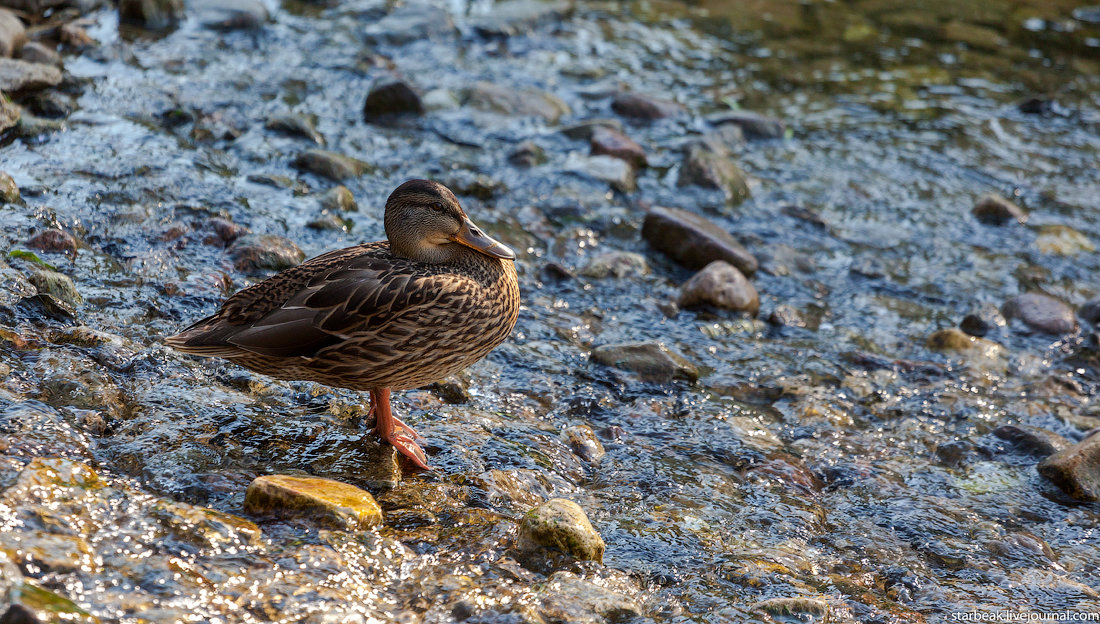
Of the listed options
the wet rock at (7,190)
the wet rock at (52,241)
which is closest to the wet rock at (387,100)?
the wet rock at (7,190)

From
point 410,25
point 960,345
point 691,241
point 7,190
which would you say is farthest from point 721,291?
point 410,25

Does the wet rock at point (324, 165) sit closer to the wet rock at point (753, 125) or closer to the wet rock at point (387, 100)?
the wet rock at point (387, 100)

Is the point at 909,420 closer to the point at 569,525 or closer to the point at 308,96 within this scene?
the point at 569,525

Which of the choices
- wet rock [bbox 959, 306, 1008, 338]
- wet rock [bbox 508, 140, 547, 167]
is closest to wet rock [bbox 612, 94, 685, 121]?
wet rock [bbox 508, 140, 547, 167]

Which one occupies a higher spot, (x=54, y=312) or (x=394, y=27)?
(x=394, y=27)

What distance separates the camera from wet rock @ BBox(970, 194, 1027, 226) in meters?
8.09

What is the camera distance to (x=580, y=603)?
366 centimetres

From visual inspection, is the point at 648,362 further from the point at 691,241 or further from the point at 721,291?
the point at 691,241

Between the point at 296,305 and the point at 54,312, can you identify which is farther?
the point at 54,312

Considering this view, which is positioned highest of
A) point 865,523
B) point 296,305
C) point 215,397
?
point 296,305

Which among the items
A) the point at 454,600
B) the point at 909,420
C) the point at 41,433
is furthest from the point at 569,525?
the point at 909,420

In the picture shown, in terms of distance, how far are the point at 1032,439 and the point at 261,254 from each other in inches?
184

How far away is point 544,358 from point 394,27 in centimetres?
590

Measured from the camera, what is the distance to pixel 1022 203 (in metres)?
8.38
